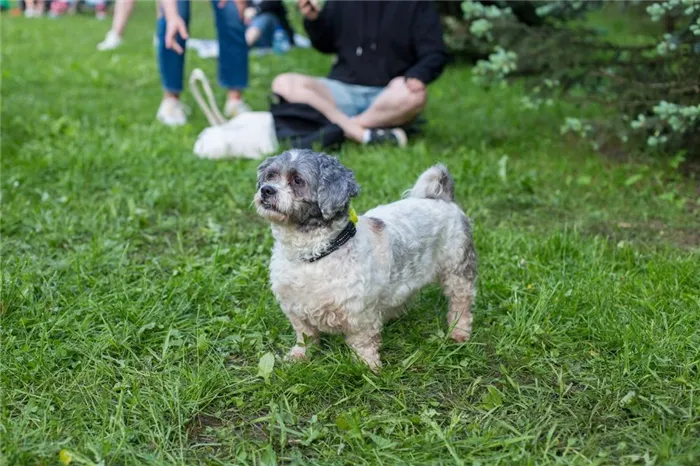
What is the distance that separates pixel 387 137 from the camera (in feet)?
20.8

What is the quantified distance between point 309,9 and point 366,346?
12.7ft

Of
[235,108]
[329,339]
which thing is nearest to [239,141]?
[235,108]

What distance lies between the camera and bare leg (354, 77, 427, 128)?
632cm

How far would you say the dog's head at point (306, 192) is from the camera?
295 centimetres

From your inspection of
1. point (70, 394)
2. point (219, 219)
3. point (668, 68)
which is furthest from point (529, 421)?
point (668, 68)

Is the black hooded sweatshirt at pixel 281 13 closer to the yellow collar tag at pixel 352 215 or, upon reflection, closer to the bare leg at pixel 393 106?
the bare leg at pixel 393 106

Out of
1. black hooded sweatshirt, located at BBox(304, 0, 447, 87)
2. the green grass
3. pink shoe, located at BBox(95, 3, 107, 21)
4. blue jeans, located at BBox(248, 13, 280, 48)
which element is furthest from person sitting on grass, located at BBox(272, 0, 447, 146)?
pink shoe, located at BBox(95, 3, 107, 21)

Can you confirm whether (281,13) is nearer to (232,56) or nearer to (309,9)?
(232,56)

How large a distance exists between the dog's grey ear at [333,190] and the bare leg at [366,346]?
0.55 meters

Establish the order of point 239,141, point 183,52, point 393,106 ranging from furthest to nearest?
1. point 183,52
2. point 393,106
3. point 239,141

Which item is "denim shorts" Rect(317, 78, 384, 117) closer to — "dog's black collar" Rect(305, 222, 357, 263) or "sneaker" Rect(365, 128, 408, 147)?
"sneaker" Rect(365, 128, 408, 147)

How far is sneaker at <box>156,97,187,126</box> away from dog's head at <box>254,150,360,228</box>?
421 centimetres

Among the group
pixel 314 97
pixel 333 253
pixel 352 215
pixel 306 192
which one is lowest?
pixel 314 97

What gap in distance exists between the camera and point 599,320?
3.39 m
